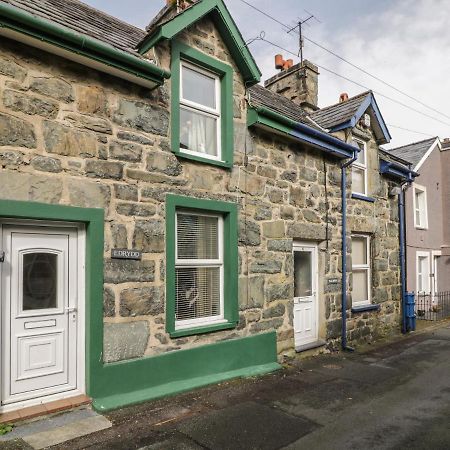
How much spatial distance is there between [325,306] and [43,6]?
23.6ft

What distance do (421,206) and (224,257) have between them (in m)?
11.5

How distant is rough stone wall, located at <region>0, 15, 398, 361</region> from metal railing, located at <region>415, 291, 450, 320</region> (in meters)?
8.15

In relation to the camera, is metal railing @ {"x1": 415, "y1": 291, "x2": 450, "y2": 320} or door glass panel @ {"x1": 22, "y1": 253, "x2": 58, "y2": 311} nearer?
door glass panel @ {"x1": 22, "y1": 253, "x2": 58, "y2": 311}

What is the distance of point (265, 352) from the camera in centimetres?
709

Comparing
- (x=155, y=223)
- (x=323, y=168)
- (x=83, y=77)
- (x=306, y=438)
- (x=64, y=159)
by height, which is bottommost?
(x=306, y=438)

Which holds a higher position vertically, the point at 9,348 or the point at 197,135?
the point at 197,135

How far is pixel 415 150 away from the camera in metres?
16.8

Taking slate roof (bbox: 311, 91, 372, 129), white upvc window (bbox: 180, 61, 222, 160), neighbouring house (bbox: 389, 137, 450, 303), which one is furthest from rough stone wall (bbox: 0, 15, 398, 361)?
neighbouring house (bbox: 389, 137, 450, 303)

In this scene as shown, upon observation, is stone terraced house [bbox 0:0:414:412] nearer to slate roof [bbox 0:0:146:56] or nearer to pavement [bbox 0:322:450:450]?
slate roof [bbox 0:0:146:56]

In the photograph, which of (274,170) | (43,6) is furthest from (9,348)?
(274,170)

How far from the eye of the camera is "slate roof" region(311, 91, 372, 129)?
30.7ft

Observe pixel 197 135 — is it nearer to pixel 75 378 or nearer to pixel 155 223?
pixel 155 223

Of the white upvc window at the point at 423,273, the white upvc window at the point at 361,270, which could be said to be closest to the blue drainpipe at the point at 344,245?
the white upvc window at the point at 361,270

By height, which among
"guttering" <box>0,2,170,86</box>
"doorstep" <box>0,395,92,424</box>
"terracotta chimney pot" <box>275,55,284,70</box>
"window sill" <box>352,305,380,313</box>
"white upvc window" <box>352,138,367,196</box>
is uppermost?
"terracotta chimney pot" <box>275,55,284,70</box>
